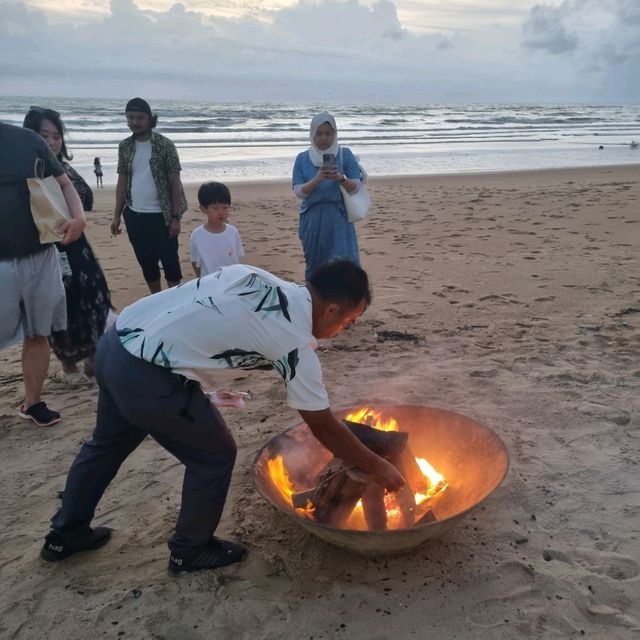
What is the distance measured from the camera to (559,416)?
12.3 feet

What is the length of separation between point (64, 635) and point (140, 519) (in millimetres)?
706

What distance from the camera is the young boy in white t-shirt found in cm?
443

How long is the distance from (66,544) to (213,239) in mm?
2498

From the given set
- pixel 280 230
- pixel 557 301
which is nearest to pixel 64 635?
pixel 557 301

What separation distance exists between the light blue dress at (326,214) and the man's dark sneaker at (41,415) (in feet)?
7.45

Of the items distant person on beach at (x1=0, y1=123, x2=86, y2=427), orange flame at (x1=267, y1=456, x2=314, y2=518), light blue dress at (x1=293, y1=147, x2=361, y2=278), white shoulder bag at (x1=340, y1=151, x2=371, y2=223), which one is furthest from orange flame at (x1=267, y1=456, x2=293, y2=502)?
white shoulder bag at (x1=340, y1=151, x2=371, y2=223)

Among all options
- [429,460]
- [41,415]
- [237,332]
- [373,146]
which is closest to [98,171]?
[41,415]

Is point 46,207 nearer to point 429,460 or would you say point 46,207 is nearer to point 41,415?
point 41,415

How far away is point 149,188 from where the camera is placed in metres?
4.97

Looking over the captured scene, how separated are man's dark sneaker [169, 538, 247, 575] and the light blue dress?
9.03 feet

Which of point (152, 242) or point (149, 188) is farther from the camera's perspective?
point (152, 242)

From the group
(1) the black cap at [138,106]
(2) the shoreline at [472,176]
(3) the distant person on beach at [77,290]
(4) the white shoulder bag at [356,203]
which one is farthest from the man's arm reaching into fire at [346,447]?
(2) the shoreline at [472,176]

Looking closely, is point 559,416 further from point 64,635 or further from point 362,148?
point 362,148

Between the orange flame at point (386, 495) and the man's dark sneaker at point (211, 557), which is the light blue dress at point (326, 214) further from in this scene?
the man's dark sneaker at point (211, 557)
